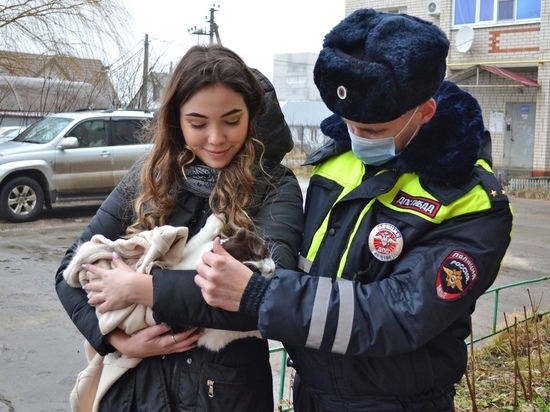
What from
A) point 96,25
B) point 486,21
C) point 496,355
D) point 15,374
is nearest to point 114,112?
point 96,25

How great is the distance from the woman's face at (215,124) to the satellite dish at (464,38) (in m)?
17.5

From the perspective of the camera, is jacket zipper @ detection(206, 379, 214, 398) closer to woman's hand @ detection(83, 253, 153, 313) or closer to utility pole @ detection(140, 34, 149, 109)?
woman's hand @ detection(83, 253, 153, 313)

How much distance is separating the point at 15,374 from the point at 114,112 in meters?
7.86

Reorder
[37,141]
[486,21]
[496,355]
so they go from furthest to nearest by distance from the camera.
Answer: [486,21]
[37,141]
[496,355]

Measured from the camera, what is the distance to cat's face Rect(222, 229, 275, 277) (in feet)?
5.79

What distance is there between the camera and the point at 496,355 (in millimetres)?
4828

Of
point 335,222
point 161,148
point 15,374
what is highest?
point 161,148

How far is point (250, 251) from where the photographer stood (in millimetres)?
1786

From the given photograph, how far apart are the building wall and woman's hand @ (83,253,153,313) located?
1761cm

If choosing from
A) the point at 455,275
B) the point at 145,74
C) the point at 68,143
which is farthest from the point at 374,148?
the point at 145,74

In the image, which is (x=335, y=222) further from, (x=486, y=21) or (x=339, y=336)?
(x=486, y=21)

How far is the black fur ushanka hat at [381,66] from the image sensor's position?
1632mm

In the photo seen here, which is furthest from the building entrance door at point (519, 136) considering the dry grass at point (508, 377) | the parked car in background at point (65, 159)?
the dry grass at point (508, 377)

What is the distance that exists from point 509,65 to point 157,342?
18269 millimetres
